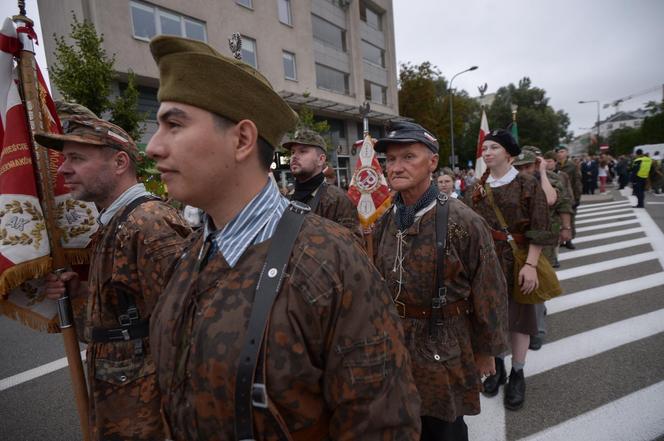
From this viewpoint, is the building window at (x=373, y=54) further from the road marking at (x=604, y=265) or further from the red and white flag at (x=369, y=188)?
the red and white flag at (x=369, y=188)

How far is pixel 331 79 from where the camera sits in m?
25.0

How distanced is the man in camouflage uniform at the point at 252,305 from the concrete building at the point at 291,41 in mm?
14868

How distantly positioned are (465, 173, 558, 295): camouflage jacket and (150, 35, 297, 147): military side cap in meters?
2.78

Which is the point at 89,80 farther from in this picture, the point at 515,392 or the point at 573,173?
the point at 573,173

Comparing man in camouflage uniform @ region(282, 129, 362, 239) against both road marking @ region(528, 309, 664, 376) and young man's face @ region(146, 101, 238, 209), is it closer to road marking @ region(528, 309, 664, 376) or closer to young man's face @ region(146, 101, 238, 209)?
road marking @ region(528, 309, 664, 376)

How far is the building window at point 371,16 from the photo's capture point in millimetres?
28691

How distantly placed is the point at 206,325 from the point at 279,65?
70.7 ft

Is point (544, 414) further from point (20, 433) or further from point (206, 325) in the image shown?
point (20, 433)

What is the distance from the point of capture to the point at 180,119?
1186mm

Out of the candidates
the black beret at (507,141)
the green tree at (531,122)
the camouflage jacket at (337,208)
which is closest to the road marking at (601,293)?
the black beret at (507,141)

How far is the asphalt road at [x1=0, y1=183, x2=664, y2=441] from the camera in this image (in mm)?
2990

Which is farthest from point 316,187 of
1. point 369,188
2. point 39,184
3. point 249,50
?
point 249,50

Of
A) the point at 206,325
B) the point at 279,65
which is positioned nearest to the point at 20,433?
the point at 206,325

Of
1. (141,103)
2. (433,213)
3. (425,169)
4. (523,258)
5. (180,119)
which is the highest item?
(141,103)
